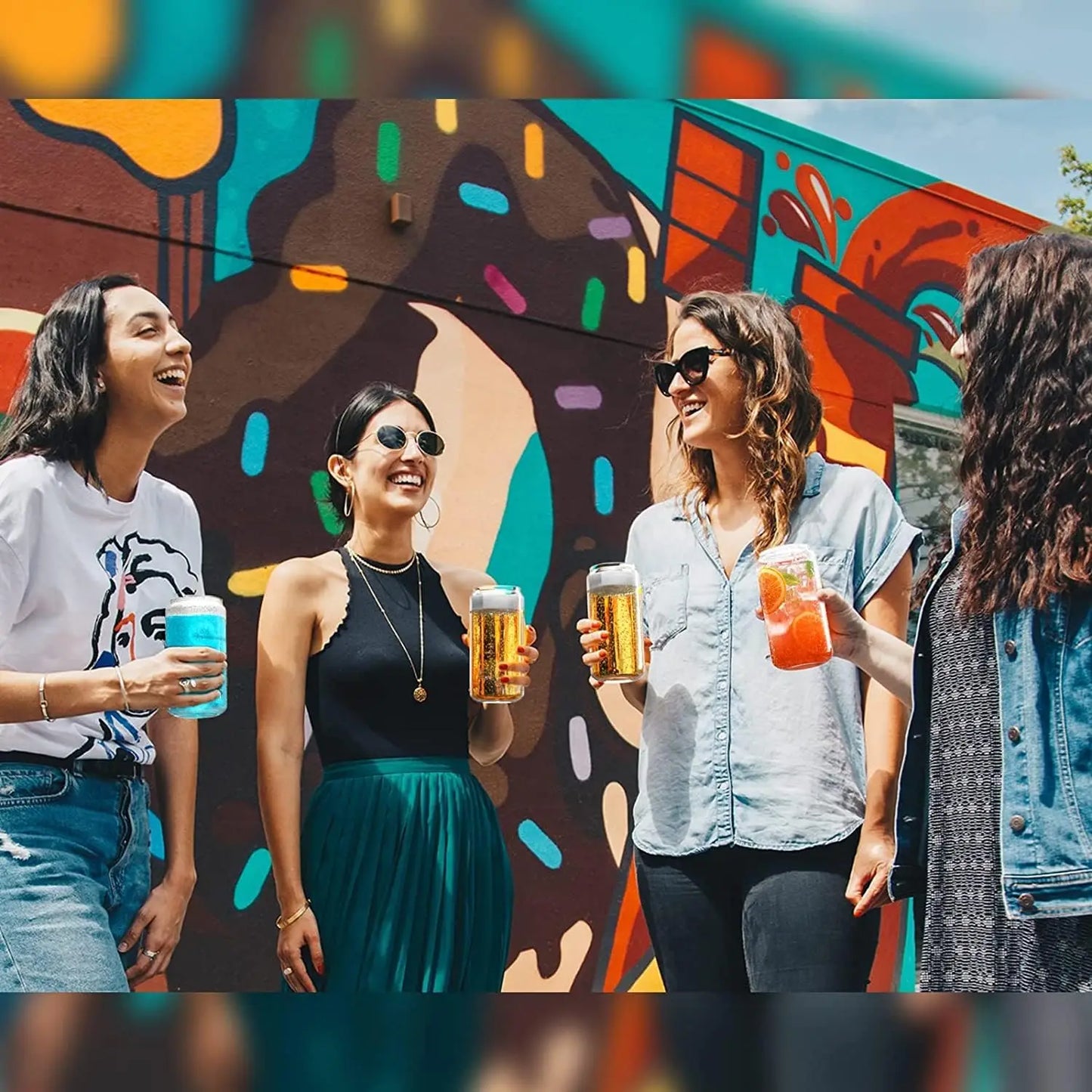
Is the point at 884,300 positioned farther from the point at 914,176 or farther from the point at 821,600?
the point at 821,600

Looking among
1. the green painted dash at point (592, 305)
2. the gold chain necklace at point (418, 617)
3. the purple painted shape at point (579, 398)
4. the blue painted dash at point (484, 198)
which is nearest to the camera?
the gold chain necklace at point (418, 617)

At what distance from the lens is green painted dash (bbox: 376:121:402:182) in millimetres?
5121

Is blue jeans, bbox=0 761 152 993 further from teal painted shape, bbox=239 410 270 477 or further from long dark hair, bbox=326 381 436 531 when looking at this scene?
teal painted shape, bbox=239 410 270 477

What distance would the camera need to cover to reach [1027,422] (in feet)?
6.74

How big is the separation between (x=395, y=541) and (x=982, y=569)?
1.63 meters

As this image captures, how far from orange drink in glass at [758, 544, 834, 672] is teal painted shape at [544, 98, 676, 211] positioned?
3555mm

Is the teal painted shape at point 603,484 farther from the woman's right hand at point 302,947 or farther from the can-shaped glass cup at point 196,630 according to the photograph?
the can-shaped glass cup at point 196,630

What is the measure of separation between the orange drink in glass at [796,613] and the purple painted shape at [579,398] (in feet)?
10.3

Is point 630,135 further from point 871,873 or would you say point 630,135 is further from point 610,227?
point 871,873

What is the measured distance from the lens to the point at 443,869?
303 cm

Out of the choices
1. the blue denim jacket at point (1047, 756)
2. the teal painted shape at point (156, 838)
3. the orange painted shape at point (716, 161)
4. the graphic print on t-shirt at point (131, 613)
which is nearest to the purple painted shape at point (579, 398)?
the orange painted shape at point (716, 161)

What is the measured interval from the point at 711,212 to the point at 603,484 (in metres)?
1.43

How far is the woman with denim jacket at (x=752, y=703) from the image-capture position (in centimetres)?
258
